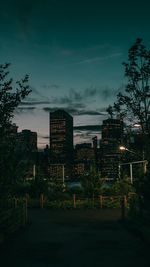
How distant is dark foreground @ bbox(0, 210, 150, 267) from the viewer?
8.49m

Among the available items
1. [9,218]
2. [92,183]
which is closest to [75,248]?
[9,218]

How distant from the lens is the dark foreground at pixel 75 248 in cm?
849

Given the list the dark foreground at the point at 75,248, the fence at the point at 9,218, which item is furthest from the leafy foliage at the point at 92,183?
the fence at the point at 9,218

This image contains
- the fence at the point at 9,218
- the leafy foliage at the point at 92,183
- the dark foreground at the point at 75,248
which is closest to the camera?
the dark foreground at the point at 75,248

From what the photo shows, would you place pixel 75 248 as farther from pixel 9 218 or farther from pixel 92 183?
pixel 92 183

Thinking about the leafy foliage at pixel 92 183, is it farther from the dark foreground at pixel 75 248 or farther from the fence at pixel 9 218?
the fence at pixel 9 218

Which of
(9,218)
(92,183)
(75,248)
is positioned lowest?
(75,248)

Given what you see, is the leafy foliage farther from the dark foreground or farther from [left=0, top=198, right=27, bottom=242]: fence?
[left=0, top=198, right=27, bottom=242]: fence

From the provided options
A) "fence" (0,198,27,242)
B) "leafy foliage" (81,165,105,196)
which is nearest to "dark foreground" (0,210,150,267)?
"fence" (0,198,27,242)

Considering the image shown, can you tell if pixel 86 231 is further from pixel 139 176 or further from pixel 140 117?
pixel 140 117

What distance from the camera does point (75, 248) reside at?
10227 millimetres

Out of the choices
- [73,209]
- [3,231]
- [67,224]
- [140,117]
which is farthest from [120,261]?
[140,117]

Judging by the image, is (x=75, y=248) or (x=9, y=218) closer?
(x=75, y=248)

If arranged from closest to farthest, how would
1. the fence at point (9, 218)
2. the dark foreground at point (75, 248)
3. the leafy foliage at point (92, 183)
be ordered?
the dark foreground at point (75, 248) → the fence at point (9, 218) → the leafy foliage at point (92, 183)
